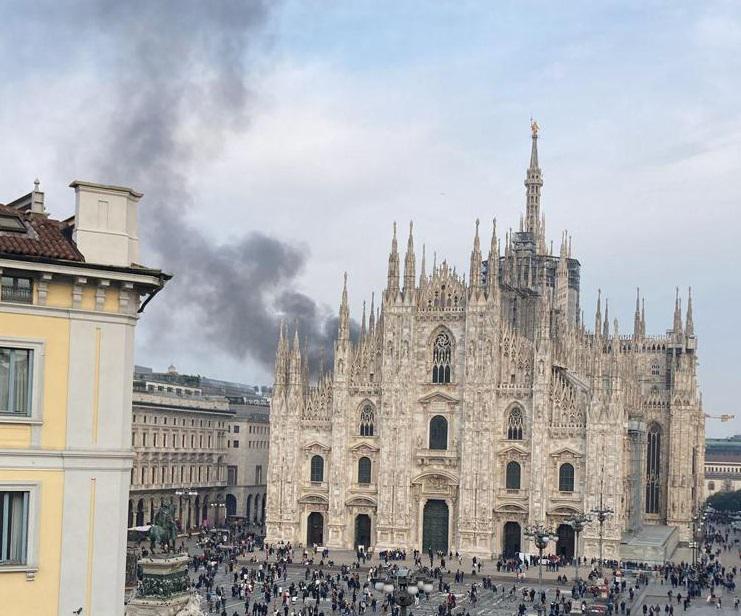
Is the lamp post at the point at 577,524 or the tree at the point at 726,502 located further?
the tree at the point at 726,502

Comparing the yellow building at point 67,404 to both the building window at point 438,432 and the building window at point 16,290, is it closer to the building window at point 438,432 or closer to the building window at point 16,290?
the building window at point 16,290

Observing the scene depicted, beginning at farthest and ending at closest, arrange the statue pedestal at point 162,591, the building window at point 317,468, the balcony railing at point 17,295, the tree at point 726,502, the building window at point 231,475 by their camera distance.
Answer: the tree at point 726,502 → the building window at point 231,475 → the building window at point 317,468 → the statue pedestal at point 162,591 → the balcony railing at point 17,295

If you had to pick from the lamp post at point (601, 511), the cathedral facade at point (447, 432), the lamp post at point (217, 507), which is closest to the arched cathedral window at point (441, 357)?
the cathedral facade at point (447, 432)

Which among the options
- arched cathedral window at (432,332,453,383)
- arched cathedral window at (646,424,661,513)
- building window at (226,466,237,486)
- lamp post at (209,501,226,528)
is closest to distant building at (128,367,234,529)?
lamp post at (209,501,226,528)

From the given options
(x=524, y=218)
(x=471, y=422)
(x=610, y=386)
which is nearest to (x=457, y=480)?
(x=471, y=422)

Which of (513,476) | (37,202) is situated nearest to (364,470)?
(513,476)

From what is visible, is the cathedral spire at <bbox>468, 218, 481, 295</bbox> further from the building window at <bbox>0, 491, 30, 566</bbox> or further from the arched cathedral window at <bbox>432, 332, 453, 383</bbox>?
the building window at <bbox>0, 491, 30, 566</bbox>

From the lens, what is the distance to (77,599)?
17.4 metres

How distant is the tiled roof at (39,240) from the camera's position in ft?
56.7

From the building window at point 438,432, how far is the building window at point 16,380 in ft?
201

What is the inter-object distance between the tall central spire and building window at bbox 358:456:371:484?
3884 cm

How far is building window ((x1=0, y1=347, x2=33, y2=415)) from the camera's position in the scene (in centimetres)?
1716

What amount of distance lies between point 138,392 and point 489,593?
35.0 m

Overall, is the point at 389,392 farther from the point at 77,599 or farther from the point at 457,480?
the point at 77,599
